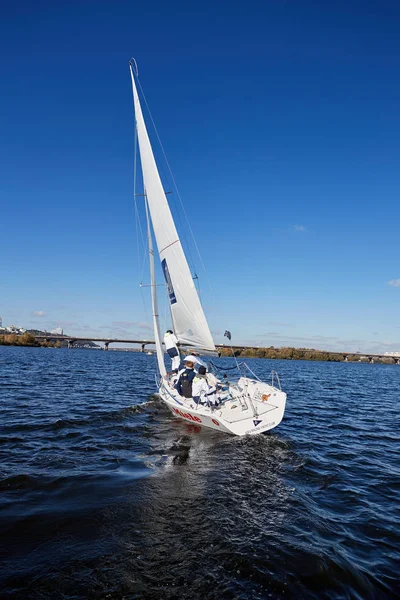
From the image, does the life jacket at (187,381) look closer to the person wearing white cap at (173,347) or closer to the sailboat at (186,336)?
the sailboat at (186,336)

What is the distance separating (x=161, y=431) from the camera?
Answer: 13914 mm

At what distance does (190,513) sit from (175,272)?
38.4 ft

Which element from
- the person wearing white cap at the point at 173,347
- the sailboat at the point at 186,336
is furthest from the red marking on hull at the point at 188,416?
the person wearing white cap at the point at 173,347

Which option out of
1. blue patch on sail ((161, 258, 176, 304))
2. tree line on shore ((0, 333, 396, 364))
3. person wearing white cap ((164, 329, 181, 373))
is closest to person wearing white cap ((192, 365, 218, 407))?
person wearing white cap ((164, 329, 181, 373))

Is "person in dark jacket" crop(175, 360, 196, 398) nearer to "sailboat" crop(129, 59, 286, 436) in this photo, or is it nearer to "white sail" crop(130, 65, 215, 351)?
"sailboat" crop(129, 59, 286, 436)

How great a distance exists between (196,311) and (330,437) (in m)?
7.72

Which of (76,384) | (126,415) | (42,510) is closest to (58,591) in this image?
(42,510)

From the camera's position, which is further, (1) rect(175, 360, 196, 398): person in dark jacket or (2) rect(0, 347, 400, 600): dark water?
(1) rect(175, 360, 196, 398): person in dark jacket

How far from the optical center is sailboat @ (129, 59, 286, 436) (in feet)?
41.6

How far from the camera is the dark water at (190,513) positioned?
5020 millimetres

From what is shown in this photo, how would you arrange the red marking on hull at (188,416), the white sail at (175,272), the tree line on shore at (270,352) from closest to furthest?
the red marking on hull at (188,416) → the white sail at (175,272) → the tree line on shore at (270,352)

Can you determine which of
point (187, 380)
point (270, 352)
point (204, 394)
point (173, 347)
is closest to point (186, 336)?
point (173, 347)

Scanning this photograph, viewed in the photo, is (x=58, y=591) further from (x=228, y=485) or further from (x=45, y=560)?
(x=228, y=485)

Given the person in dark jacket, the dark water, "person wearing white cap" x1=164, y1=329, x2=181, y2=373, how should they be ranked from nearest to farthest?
the dark water → the person in dark jacket → "person wearing white cap" x1=164, y1=329, x2=181, y2=373
